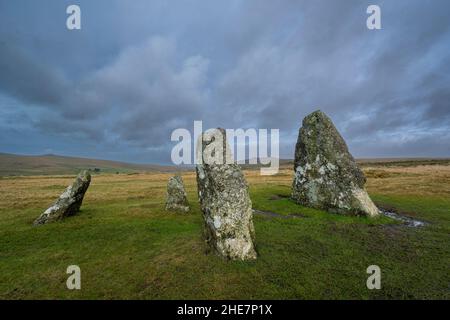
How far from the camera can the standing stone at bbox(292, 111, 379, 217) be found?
18938 mm

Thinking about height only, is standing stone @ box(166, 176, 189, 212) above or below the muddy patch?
above

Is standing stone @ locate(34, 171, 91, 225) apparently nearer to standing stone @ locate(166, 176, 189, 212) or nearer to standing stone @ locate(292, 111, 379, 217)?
standing stone @ locate(166, 176, 189, 212)

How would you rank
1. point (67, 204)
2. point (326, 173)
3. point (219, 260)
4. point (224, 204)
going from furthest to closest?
point (326, 173)
point (67, 204)
point (224, 204)
point (219, 260)

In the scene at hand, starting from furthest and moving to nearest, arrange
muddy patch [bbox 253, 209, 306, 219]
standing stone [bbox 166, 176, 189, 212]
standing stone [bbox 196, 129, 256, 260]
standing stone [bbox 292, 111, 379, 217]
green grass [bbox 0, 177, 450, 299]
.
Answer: standing stone [bbox 166, 176, 189, 212] < muddy patch [bbox 253, 209, 306, 219] < standing stone [bbox 292, 111, 379, 217] < standing stone [bbox 196, 129, 256, 260] < green grass [bbox 0, 177, 450, 299]

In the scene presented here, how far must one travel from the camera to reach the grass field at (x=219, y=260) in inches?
341

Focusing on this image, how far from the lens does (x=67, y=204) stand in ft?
63.7

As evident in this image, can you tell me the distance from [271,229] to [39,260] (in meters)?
11.8

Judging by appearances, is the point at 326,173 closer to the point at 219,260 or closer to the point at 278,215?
the point at 278,215

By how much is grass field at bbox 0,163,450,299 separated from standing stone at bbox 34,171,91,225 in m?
0.95

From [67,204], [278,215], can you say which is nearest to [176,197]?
[67,204]

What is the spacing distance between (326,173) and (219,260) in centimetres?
1284

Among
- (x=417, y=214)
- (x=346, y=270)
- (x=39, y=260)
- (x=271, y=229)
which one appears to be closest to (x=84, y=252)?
(x=39, y=260)

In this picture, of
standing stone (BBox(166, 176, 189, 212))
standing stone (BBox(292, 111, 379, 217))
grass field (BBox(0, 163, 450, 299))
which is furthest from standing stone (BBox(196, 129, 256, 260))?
standing stone (BBox(292, 111, 379, 217))
